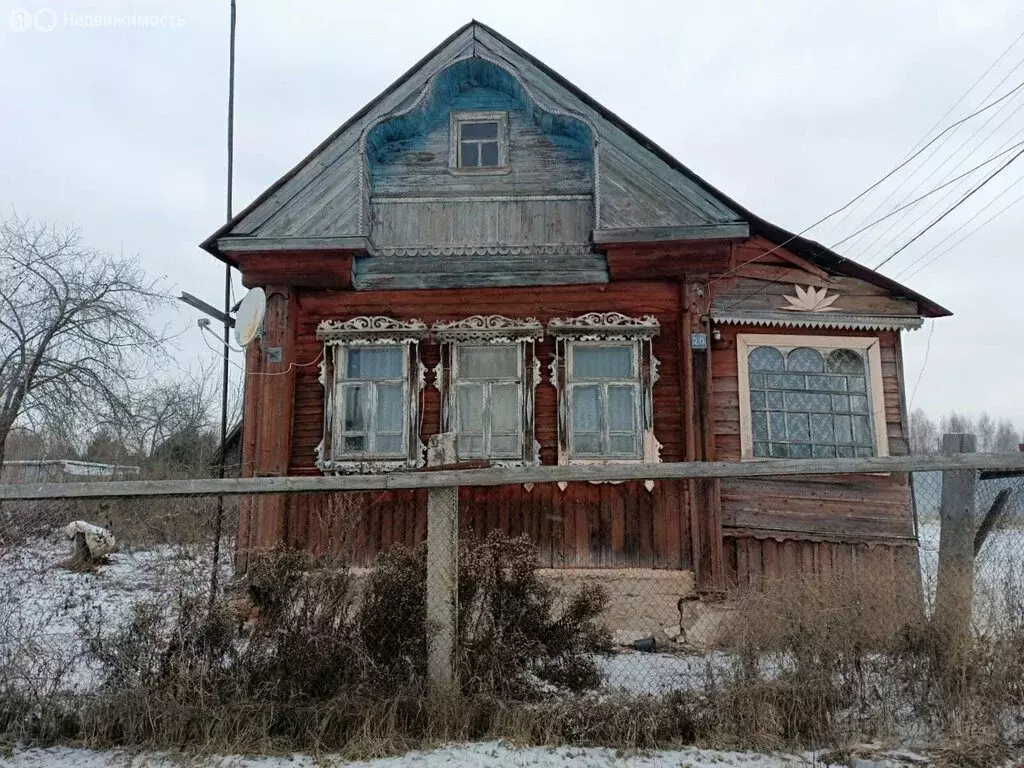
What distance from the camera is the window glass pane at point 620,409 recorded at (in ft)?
Answer: 24.4

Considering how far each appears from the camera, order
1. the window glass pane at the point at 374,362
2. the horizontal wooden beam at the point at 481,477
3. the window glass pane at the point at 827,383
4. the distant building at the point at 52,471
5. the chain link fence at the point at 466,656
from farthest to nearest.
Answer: the distant building at the point at 52,471, the window glass pane at the point at 827,383, the window glass pane at the point at 374,362, the horizontal wooden beam at the point at 481,477, the chain link fence at the point at 466,656

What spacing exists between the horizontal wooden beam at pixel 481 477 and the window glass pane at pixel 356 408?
3.41m

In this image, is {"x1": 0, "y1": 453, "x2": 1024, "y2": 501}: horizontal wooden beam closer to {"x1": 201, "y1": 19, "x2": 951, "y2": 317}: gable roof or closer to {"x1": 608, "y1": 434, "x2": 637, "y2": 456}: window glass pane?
{"x1": 608, "y1": 434, "x2": 637, "y2": 456}: window glass pane

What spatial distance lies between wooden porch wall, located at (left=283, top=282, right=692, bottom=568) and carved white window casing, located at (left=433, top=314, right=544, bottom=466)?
0.12 metres

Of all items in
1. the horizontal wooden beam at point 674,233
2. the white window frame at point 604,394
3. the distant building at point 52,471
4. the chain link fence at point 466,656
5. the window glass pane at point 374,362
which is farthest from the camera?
the distant building at point 52,471

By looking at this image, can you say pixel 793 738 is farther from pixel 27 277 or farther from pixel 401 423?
pixel 27 277

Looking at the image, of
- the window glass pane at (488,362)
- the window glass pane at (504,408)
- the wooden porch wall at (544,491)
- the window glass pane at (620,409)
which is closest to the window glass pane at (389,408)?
the wooden porch wall at (544,491)

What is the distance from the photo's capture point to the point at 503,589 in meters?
4.09

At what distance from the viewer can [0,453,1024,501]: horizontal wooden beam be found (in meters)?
4.03

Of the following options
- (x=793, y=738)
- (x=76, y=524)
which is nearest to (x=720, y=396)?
(x=793, y=738)

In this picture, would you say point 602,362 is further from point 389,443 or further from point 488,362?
point 389,443

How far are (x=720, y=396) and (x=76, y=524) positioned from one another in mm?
8237

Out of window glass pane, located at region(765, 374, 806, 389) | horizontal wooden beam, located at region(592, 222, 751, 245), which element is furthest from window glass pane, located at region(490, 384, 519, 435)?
window glass pane, located at region(765, 374, 806, 389)

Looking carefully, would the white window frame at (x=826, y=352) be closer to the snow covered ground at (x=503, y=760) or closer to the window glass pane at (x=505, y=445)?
the window glass pane at (x=505, y=445)
